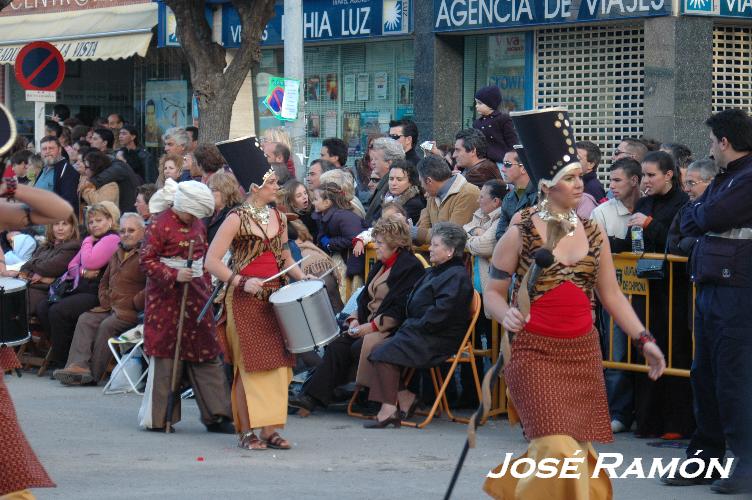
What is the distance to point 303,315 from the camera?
8922 millimetres

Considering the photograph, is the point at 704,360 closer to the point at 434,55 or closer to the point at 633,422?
the point at 633,422

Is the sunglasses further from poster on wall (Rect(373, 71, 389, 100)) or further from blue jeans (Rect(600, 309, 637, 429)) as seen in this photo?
poster on wall (Rect(373, 71, 389, 100))

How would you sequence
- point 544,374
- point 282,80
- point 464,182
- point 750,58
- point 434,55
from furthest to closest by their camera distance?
point 434,55, point 750,58, point 282,80, point 464,182, point 544,374

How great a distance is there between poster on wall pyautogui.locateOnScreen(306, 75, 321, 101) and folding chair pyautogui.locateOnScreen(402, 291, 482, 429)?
1111 centimetres

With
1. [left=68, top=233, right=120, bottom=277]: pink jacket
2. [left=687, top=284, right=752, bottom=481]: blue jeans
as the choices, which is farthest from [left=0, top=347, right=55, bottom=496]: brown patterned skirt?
[left=68, top=233, right=120, bottom=277]: pink jacket

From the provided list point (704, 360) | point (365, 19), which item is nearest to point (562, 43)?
point (365, 19)

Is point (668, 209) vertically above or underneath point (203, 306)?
above

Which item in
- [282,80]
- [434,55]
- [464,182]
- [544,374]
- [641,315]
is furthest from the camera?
[434,55]

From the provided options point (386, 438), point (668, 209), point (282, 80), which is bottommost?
point (386, 438)

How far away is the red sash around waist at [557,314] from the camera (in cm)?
616

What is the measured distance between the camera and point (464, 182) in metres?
11.1

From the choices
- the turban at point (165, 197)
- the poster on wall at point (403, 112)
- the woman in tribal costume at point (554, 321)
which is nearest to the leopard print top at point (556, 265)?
the woman in tribal costume at point (554, 321)

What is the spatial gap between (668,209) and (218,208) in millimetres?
3813

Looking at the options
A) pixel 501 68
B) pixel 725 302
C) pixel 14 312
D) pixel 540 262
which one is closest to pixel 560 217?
pixel 540 262
